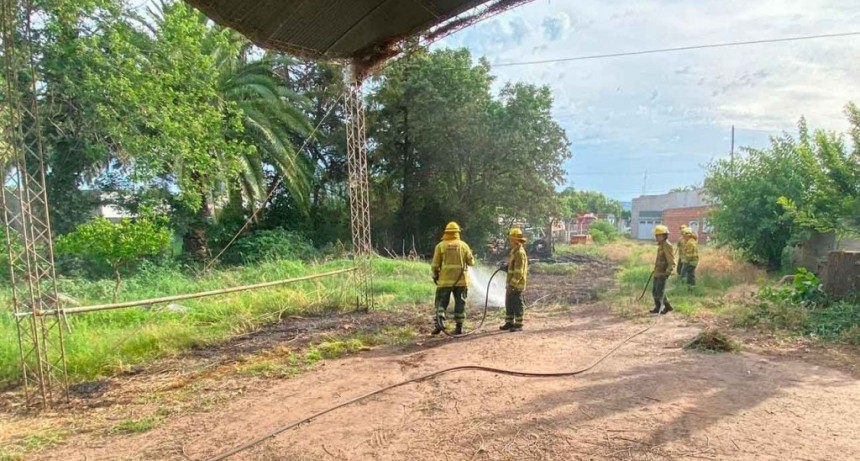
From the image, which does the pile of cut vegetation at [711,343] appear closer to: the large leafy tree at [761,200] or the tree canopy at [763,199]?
the tree canopy at [763,199]

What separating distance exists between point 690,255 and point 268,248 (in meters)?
14.7

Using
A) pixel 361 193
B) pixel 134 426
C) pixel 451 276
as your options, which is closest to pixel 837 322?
pixel 451 276

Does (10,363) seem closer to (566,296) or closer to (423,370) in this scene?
(423,370)

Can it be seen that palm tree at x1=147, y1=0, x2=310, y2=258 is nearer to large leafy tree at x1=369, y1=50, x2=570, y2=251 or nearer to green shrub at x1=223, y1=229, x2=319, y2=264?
green shrub at x1=223, y1=229, x2=319, y2=264

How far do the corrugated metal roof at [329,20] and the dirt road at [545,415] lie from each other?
5024 mm

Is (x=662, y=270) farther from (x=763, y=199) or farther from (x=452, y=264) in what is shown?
(x=763, y=199)

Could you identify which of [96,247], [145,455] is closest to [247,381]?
[145,455]

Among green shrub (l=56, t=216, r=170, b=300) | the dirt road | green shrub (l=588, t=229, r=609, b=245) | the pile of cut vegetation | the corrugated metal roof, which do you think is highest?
the corrugated metal roof

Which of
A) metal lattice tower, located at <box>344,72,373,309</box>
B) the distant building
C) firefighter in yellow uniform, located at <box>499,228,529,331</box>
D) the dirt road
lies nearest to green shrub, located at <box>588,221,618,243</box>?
the distant building

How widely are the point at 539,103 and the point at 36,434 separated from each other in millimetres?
22096

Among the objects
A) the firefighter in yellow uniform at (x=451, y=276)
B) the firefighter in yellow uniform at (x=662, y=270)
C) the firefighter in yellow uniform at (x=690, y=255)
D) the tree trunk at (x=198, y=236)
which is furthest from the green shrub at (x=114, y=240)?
the firefighter in yellow uniform at (x=690, y=255)

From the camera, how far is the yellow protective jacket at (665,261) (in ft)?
29.8

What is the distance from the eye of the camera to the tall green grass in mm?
6527

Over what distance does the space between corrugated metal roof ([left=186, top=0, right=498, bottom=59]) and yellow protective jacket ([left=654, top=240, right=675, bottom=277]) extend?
17.2ft
